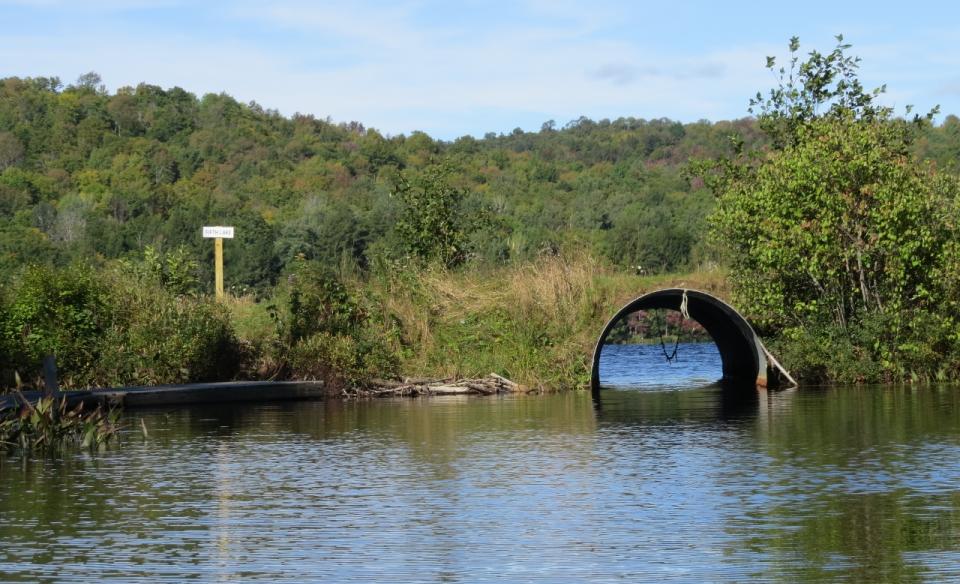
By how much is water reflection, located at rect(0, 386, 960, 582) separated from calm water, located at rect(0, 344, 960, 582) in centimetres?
5

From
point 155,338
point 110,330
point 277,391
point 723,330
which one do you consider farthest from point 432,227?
point 110,330

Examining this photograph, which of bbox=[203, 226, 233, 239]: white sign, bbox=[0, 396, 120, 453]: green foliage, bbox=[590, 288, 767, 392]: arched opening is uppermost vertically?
bbox=[203, 226, 233, 239]: white sign

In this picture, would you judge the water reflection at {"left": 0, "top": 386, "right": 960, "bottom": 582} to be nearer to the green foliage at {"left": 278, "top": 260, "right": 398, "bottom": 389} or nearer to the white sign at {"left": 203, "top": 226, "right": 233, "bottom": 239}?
the green foliage at {"left": 278, "top": 260, "right": 398, "bottom": 389}

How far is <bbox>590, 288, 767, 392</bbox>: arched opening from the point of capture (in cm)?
3775

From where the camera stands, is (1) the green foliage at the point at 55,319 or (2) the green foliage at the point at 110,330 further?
(2) the green foliage at the point at 110,330

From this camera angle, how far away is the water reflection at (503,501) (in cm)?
1273

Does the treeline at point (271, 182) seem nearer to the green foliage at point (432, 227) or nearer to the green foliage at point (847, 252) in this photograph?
the green foliage at point (432, 227)

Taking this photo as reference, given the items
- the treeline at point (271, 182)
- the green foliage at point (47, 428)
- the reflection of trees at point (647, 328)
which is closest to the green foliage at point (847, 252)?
the green foliage at point (47, 428)

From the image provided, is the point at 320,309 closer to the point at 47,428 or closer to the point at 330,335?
the point at 330,335

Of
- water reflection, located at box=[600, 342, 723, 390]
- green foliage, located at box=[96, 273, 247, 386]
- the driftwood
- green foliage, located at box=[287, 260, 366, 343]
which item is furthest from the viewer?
water reflection, located at box=[600, 342, 723, 390]

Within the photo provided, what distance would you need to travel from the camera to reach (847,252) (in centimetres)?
3575

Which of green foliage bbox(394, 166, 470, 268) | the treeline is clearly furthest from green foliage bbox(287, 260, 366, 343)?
the treeline

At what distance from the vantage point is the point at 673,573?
476 inches

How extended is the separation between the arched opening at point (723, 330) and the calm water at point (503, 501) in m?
9.43
